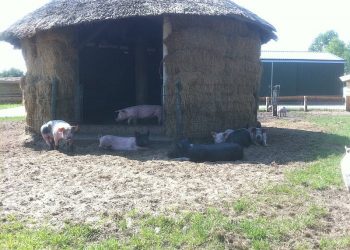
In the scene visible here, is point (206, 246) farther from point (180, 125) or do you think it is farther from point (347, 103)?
point (347, 103)

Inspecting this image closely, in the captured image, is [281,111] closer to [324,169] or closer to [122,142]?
[122,142]

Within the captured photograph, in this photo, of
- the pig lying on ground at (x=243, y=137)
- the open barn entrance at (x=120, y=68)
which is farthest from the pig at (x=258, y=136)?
the open barn entrance at (x=120, y=68)

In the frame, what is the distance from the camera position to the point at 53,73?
12.1 metres

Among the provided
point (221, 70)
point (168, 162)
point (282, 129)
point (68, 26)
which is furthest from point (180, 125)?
point (282, 129)

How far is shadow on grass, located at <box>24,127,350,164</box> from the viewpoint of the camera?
30.5ft

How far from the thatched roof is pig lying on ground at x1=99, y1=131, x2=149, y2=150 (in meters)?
2.97

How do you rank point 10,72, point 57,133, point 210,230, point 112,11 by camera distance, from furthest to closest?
point 10,72 → point 112,11 → point 57,133 → point 210,230

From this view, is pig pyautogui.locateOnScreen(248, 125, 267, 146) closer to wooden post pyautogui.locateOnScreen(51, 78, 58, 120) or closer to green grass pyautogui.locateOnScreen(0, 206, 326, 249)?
wooden post pyautogui.locateOnScreen(51, 78, 58, 120)

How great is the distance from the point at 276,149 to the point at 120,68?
8.63 meters

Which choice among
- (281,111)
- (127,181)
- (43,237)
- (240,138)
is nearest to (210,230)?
(43,237)

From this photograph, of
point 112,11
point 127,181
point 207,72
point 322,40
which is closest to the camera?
point 127,181

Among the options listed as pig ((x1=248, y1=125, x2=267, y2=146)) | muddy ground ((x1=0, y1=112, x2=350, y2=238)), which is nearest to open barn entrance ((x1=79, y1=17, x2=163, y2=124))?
muddy ground ((x1=0, y1=112, x2=350, y2=238))

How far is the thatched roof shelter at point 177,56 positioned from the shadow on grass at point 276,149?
110 cm

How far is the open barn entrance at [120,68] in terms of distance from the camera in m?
15.8
